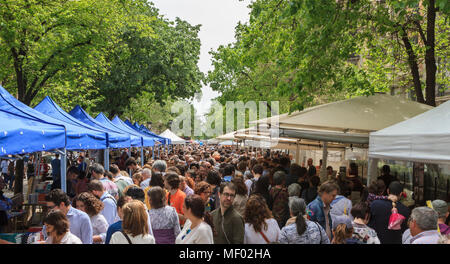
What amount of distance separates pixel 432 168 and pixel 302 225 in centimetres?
891

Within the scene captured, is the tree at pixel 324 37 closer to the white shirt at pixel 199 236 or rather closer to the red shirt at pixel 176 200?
the red shirt at pixel 176 200

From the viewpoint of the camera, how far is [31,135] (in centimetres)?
602

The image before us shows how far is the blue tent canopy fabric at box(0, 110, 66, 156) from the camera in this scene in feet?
18.0

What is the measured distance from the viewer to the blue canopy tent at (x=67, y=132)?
22.9ft

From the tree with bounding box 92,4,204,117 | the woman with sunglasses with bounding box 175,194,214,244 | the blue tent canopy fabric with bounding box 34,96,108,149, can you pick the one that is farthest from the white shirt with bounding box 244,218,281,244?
the tree with bounding box 92,4,204,117

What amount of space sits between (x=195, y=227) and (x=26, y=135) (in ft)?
9.93

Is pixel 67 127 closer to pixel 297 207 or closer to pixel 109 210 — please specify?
pixel 109 210

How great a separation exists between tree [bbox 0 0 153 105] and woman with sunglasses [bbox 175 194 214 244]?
34.2 ft

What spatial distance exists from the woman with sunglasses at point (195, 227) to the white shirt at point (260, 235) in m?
0.70

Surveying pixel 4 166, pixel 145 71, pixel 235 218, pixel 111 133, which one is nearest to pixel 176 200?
pixel 235 218

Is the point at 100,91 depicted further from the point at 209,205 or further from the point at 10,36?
the point at 209,205

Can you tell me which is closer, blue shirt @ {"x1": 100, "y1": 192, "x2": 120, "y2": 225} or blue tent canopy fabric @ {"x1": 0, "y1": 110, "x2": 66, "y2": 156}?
blue tent canopy fabric @ {"x1": 0, "y1": 110, "x2": 66, "y2": 156}

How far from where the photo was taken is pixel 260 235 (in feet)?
16.6

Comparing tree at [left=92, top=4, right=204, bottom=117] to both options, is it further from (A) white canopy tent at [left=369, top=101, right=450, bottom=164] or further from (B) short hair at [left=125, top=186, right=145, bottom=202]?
(A) white canopy tent at [left=369, top=101, right=450, bottom=164]
